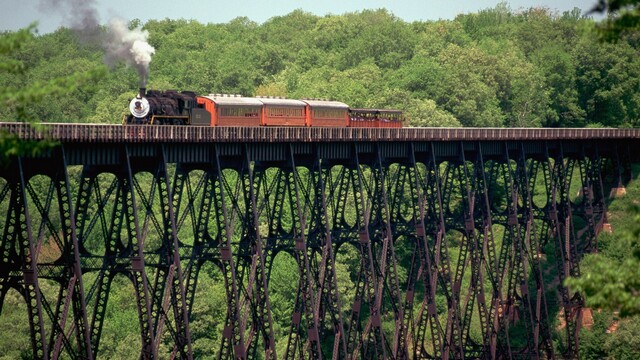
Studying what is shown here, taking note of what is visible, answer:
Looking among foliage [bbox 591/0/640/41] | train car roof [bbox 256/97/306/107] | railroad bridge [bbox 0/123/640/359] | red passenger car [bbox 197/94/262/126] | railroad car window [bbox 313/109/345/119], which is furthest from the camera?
railroad car window [bbox 313/109/345/119]

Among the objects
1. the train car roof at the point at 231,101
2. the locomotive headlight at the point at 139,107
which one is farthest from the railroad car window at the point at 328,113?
the locomotive headlight at the point at 139,107

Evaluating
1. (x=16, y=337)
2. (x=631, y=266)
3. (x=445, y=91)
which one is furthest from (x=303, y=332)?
(x=631, y=266)

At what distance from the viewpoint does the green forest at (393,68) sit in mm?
106125

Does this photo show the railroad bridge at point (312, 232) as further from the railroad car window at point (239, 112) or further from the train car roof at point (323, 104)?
the train car roof at point (323, 104)

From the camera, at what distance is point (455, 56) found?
123 m

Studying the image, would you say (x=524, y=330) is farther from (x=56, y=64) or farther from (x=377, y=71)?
(x=56, y=64)

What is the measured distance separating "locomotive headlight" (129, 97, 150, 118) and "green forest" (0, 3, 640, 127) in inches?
1199

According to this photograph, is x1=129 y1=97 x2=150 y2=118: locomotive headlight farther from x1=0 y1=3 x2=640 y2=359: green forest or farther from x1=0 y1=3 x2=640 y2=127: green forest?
x1=0 y1=3 x2=640 y2=127: green forest

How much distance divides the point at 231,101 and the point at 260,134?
4.88m

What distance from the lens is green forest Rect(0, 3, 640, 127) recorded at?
348ft

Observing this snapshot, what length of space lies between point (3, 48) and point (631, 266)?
49.7ft

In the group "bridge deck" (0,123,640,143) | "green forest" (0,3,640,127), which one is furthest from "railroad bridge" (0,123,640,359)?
"green forest" (0,3,640,127)

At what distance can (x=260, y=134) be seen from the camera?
51031 mm

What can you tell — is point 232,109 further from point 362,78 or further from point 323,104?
point 362,78
